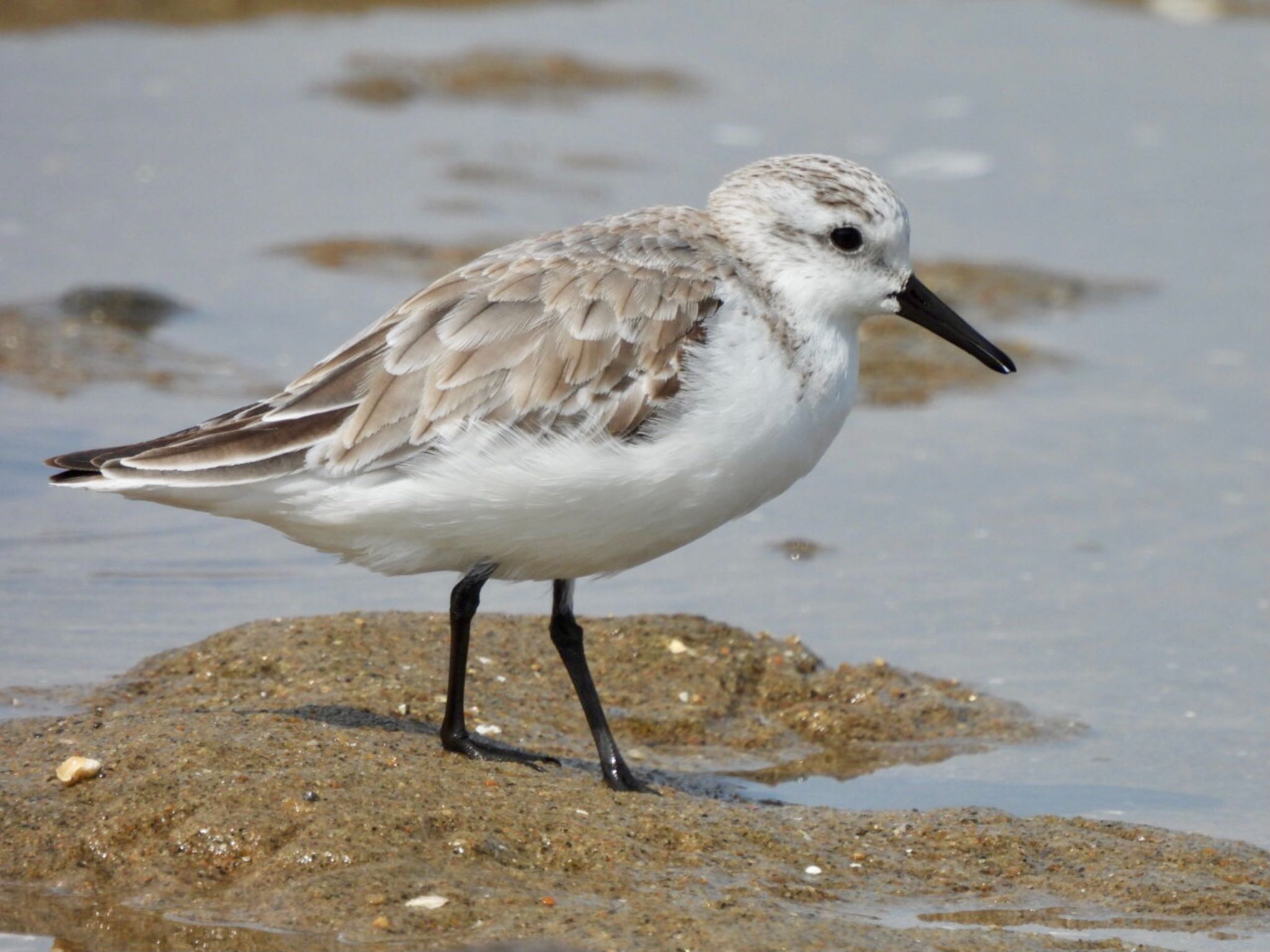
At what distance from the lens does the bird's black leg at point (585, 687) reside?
670 cm

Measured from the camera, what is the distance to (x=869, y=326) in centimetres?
1276

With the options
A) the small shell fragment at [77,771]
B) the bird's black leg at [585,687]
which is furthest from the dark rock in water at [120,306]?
the small shell fragment at [77,771]

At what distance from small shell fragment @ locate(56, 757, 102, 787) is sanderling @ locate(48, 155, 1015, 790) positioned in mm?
921

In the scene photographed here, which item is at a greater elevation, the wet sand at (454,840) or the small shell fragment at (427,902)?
the wet sand at (454,840)

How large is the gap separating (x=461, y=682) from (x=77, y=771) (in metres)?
1.38

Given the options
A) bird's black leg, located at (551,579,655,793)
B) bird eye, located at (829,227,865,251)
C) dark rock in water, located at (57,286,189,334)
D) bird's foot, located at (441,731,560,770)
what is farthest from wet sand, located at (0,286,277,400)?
bird eye, located at (829,227,865,251)

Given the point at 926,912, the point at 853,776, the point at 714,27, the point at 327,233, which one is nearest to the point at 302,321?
the point at 327,233

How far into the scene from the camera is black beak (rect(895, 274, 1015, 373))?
7039 mm

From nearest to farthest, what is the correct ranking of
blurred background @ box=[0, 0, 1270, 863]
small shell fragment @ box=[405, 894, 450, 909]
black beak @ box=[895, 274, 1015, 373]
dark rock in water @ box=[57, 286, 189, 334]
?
small shell fragment @ box=[405, 894, 450, 909] < black beak @ box=[895, 274, 1015, 373] < blurred background @ box=[0, 0, 1270, 863] < dark rock in water @ box=[57, 286, 189, 334]

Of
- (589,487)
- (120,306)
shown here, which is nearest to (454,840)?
(589,487)

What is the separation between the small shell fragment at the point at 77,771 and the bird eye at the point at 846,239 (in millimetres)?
3152

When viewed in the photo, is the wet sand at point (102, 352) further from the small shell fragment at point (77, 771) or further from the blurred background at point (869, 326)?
the small shell fragment at point (77, 771)

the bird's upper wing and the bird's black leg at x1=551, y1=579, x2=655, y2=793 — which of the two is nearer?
the bird's upper wing

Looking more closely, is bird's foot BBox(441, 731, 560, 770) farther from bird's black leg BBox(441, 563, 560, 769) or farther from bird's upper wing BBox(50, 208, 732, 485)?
bird's upper wing BBox(50, 208, 732, 485)
